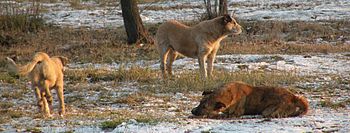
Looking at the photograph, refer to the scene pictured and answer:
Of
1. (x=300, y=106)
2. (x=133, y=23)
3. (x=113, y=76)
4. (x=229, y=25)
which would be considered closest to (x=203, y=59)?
(x=229, y=25)

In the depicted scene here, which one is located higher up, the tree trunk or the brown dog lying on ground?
the brown dog lying on ground

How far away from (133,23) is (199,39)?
271 inches

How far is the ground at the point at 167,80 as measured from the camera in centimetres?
820

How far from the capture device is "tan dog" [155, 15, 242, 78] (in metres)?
13.3

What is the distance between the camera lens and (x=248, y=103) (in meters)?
8.73

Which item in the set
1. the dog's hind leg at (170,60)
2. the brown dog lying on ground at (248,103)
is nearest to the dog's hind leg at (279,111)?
the brown dog lying on ground at (248,103)

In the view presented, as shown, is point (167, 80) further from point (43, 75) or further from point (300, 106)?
point (300, 106)

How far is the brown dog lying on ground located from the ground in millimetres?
225

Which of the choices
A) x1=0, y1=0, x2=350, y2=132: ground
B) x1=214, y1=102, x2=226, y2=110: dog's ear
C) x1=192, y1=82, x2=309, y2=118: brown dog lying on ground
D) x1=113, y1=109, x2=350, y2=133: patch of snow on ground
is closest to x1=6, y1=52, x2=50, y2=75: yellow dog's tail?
x1=0, y1=0, x2=350, y2=132: ground

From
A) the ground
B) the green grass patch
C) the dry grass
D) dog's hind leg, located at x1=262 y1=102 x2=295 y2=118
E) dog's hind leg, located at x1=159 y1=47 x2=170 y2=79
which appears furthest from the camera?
dog's hind leg, located at x1=159 y1=47 x2=170 y2=79

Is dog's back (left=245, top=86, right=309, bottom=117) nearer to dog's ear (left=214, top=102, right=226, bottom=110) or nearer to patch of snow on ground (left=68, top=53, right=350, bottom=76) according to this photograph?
dog's ear (left=214, top=102, right=226, bottom=110)

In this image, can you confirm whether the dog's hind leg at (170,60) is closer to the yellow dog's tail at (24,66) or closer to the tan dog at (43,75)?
the tan dog at (43,75)

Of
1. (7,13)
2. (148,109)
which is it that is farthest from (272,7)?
(148,109)

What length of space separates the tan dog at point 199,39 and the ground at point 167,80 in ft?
1.21
